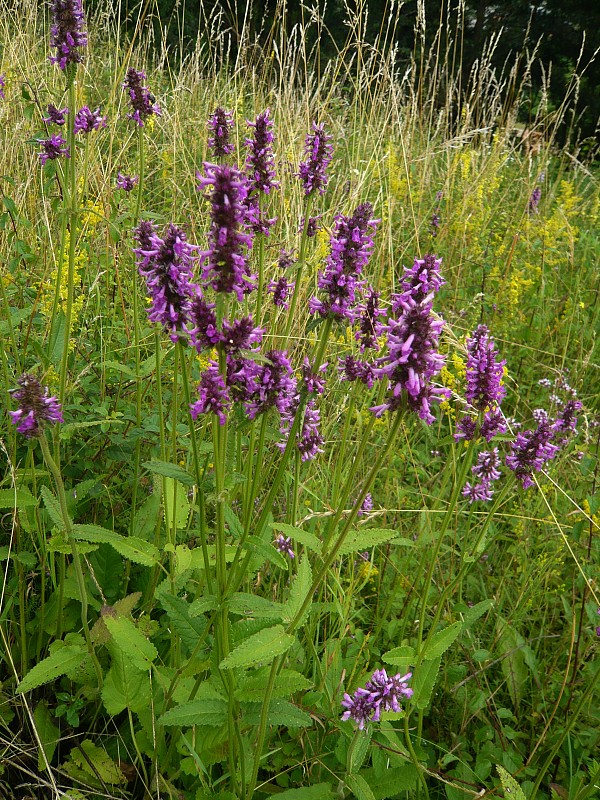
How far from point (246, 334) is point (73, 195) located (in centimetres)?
97

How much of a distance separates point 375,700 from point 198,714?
0.50 metres

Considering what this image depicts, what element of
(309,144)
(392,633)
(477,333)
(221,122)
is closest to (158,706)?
(392,633)

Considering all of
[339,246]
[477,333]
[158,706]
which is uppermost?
[339,246]

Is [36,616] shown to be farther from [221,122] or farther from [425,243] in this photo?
[425,243]

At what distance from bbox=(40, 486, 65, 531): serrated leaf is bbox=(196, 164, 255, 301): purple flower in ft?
2.80

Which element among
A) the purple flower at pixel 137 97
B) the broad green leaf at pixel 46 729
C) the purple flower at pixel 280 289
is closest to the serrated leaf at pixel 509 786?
the broad green leaf at pixel 46 729

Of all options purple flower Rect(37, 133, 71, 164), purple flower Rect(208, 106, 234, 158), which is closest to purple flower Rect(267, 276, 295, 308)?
purple flower Rect(208, 106, 234, 158)

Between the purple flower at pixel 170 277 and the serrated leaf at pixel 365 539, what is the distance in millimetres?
707

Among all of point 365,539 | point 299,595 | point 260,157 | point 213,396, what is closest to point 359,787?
point 299,595

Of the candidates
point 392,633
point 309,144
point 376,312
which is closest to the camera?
point 376,312

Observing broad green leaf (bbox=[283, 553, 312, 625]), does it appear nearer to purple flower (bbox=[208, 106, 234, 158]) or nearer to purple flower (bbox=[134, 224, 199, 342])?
purple flower (bbox=[134, 224, 199, 342])

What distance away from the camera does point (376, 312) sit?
6.52ft

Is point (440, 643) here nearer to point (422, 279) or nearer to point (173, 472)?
point (173, 472)

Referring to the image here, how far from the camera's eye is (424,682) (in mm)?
1866
